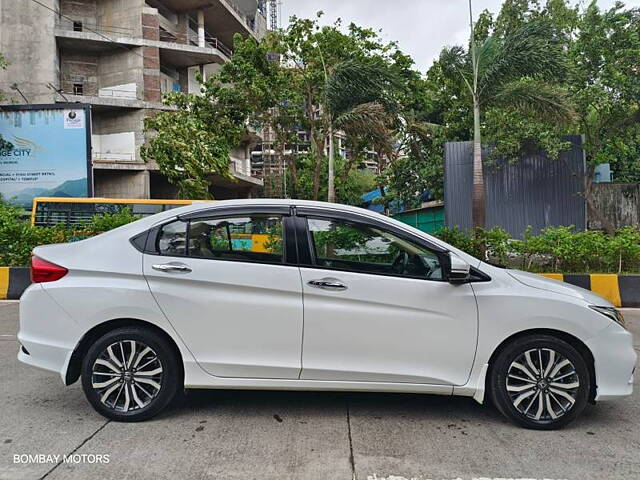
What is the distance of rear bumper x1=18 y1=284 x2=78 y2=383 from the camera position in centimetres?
332

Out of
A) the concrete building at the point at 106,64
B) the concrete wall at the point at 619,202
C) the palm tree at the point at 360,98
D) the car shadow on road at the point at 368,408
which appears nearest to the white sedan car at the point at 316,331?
the car shadow on road at the point at 368,408

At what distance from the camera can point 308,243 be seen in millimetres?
3424

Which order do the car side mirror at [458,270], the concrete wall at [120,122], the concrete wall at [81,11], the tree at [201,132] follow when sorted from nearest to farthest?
the car side mirror at [458,270]
the tree at [201,132]
the concrete wall at [120,122]
the concrete wall at [81,11]

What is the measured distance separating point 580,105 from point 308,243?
13069 mm

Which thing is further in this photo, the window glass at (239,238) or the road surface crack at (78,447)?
the window glass at (239,238)

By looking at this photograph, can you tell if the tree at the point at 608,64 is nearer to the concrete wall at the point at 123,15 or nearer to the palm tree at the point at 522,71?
the palm tree at the point at 522,71

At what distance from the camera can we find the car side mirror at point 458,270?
3.24 m

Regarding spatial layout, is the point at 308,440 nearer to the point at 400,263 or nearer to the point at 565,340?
the point at 400,263

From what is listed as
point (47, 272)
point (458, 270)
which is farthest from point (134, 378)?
point (458, 270)

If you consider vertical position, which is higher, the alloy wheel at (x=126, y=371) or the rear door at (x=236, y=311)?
the rear door at (x=236, y=311)

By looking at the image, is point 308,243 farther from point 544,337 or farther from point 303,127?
point 303,127

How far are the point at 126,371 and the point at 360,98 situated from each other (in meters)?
10.4

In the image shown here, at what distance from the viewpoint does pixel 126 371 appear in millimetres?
3312

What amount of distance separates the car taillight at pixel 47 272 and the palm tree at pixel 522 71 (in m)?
11.2
